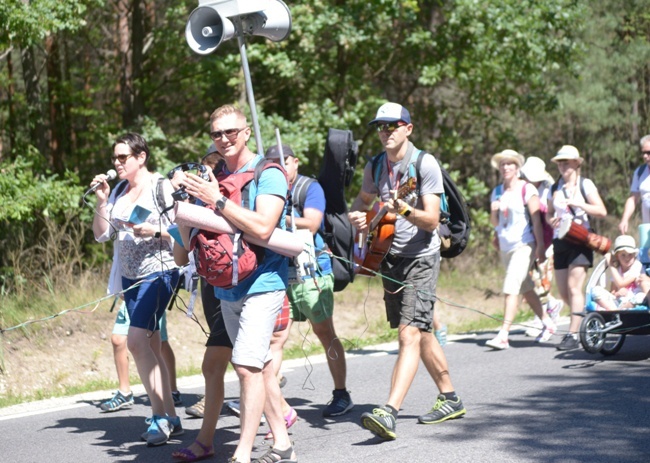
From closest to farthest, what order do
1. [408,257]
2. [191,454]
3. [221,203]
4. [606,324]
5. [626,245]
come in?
[221,203] → [191,454] → [408,257] → [606,324] → [626,245]

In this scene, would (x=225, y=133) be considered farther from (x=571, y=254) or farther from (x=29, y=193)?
(x=29, y=193)

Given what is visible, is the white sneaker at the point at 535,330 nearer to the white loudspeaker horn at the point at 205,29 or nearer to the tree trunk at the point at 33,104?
the white loudspeaker horn at the point at 205,29

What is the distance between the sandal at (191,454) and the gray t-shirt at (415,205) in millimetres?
1872

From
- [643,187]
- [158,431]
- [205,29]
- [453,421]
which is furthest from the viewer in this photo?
[643,187]

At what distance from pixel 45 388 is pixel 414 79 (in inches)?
488

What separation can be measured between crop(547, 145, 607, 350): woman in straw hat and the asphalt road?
27.5 inches

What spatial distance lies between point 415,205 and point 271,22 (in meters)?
1.76

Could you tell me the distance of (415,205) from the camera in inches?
262

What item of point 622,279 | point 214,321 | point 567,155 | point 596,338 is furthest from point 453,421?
point 567,155

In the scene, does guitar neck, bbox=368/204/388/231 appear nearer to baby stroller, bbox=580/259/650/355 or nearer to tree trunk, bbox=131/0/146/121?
baby stroller, bbox=580/259/650/355

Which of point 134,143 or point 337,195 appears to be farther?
point 337,195

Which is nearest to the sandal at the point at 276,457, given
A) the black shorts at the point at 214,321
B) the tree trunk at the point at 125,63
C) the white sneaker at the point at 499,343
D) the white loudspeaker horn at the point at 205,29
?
the black shorts at the point at 214,321

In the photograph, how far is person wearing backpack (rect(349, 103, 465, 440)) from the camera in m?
6.47

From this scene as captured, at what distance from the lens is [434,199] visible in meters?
6.55
